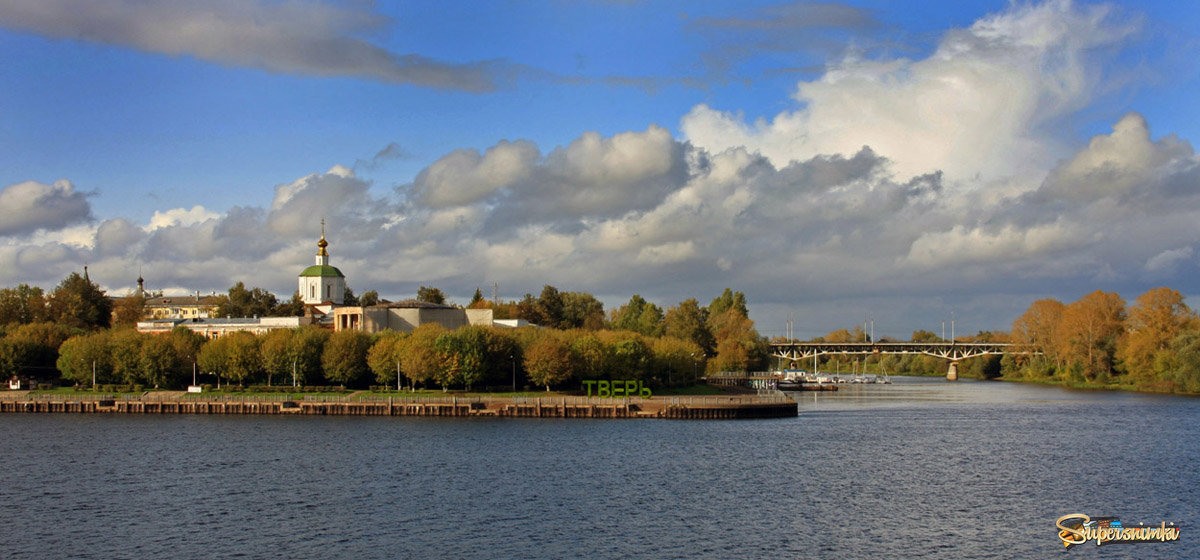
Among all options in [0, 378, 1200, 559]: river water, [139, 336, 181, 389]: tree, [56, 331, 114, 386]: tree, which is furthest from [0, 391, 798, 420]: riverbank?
[56, 331, 114, 386]: tree

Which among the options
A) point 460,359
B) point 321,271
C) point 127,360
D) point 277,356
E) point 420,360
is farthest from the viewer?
point 321,271

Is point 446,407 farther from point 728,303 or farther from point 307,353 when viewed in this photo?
point 728,303

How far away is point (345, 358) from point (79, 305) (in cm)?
6109

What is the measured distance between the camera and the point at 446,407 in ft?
318

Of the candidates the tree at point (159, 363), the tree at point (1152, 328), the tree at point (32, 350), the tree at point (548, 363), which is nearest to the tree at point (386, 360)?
the tree at point (548, 363)

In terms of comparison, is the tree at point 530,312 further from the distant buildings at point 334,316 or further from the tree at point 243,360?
the tree at point 243,360

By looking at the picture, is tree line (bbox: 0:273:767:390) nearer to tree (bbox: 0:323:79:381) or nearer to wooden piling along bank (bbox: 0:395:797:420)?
tree (bbox: 0:323:79:381)

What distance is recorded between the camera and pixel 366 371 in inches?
4491

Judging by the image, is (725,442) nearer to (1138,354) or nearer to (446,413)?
(446,413)

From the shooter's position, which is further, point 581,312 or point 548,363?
point 581,312

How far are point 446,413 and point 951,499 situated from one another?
179 feet

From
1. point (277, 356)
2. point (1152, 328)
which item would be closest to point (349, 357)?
point (277, 356)

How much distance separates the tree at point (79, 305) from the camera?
5891 inches

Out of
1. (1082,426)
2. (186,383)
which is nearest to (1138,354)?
(1082,426)
